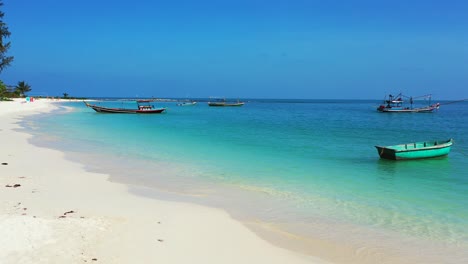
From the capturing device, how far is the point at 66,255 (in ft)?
15.6

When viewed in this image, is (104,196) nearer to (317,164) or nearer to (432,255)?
(432,255)

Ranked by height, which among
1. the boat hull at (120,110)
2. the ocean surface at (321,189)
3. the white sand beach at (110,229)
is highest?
the boat hull at (120,110)

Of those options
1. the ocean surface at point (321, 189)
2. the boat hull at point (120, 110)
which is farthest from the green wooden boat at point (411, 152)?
the boat hull at point (120, 110)

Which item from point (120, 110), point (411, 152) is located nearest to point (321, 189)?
point (411, 152)

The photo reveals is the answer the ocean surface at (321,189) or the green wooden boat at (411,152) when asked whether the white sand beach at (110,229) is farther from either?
the green wooden boat at (411,152)

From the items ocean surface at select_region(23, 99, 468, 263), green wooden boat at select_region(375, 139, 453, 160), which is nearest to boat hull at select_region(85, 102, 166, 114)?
ocean surface at select_region(23, 99, 468, 263)

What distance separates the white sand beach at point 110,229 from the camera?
16.3ft

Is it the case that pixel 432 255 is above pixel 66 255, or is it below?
below

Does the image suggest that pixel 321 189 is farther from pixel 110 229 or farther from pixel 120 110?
pixel 120 110

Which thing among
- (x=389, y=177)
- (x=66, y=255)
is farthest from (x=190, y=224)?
(x=389, y=177)

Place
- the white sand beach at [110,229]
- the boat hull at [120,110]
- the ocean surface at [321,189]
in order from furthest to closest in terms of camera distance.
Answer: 1. the boat hull at [120,110]
2. the ocean surface at [321,189]
3. the white sand beach at [110,229]

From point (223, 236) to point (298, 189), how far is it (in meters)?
3.90

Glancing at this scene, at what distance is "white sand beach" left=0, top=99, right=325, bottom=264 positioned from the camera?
16.3 ft

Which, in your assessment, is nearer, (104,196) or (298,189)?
(104,196)
